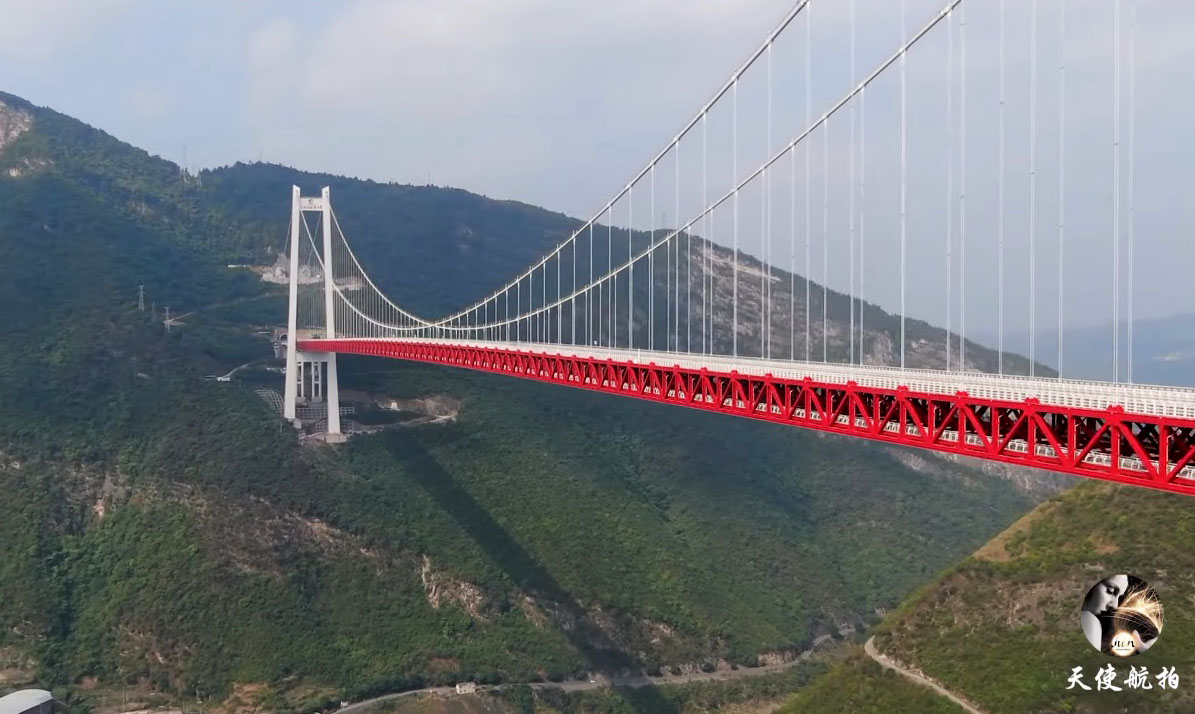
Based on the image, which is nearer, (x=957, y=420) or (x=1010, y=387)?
(x=1010, y=387)

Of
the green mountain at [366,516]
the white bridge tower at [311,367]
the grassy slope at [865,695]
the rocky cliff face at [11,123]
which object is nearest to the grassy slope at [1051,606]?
the grassy slope at [865,695]

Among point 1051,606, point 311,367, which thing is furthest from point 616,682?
point 311,367

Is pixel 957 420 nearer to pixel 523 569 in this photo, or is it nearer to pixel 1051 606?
pixel 1051 606

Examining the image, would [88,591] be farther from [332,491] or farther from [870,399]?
[870,399]

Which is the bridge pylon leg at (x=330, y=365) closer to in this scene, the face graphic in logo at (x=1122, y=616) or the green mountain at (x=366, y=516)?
the green mountain at (x=366, y=516)

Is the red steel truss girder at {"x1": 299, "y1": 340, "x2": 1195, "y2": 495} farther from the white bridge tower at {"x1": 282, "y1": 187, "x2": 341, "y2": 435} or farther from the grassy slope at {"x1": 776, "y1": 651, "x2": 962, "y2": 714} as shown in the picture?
the white bridge tower at {"x1": 282, "y1": 187, "x2": 341, "y2": 435}

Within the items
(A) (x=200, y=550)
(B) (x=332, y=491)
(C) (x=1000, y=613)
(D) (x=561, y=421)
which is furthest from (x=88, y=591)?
→ (C) (x=1000, y=613)

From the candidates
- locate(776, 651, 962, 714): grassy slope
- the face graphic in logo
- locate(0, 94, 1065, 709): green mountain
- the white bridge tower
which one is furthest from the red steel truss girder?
the white bridge tower
